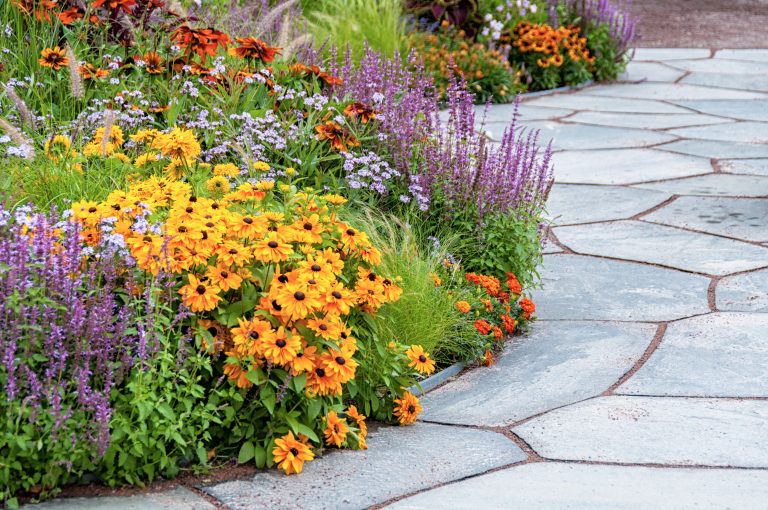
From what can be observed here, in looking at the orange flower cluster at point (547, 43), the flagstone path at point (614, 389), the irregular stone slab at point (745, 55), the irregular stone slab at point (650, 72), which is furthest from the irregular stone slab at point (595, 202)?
the irregular stone slab at point (745, 55)

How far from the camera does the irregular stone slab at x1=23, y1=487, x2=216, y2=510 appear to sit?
2494 millimetres

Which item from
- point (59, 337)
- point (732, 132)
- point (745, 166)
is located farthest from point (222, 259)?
point (732, 132)

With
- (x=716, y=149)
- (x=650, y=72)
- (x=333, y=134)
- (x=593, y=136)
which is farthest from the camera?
(x=650, y=72)

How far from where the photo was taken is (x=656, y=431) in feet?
9.84

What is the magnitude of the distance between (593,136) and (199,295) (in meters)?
4.92

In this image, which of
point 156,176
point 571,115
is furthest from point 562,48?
point 156,176

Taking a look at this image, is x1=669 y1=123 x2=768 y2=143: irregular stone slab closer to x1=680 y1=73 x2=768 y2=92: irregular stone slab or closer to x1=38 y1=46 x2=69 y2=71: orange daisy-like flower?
x1=680 y1=73 x2=768 y2=92: irregular stone slab

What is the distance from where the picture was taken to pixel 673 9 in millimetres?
13906

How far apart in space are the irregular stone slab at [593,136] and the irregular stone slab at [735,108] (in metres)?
1.00

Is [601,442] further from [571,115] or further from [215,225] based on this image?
[571,115]

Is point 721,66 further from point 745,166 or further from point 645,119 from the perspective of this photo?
point 745,166

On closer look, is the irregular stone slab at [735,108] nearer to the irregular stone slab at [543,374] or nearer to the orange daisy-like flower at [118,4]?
the irregular stone slab at [543,374]

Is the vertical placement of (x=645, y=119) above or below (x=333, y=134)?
below

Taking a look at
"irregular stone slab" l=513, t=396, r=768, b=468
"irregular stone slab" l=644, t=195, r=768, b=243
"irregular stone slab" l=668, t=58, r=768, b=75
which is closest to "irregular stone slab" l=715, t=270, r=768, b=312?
"irregular stone slab" l=644, t=195, r=768, b=243
